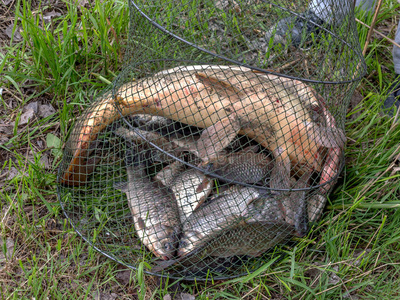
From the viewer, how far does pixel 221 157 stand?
2285 mm

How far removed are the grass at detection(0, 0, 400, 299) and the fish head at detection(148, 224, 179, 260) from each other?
0.52 ft

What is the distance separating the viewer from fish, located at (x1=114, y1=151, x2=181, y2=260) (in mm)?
2154

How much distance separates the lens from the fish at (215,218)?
2.13 m

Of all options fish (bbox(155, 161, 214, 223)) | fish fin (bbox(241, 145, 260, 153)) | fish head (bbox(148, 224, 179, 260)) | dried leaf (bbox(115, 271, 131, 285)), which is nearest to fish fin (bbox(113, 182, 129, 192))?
fish (bbox(155, 161, 214, 223))

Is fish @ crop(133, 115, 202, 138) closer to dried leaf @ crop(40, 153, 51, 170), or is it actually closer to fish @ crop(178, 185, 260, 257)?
fish @ crop(178, 185, 260, 257)

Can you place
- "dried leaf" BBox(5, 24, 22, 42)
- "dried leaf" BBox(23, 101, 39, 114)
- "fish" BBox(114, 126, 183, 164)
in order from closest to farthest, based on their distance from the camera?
"fish" BBox(114, 126, 183, 164) → "dried leaf" BBox(23, 101, 39, 114) → "dried leaf" BBox(5, 24, 22, 42)

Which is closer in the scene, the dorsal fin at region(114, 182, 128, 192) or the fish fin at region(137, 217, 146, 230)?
the fish fin at region(137, 217, 146, 230)

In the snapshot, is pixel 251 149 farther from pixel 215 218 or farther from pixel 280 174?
pixel 215 218

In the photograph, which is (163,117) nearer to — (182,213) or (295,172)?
(182,213)

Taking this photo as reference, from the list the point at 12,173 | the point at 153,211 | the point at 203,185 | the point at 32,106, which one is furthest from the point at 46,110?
the point at 203,185

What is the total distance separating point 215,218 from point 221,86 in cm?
71

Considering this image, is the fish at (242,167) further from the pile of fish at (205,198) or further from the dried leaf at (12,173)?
the dried leaf at (12,173)

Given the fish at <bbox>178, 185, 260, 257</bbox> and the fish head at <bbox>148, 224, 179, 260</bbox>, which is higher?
the fish at <bbox>178, 185, 260, 257</bbox>

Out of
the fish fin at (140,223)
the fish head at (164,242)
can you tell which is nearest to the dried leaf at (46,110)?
the fish fin at (140,223)
